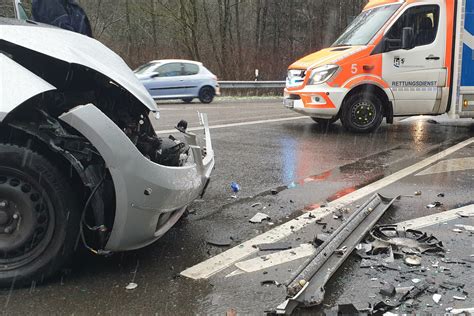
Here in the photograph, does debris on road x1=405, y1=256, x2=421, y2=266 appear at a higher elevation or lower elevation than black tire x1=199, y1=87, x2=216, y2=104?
lower

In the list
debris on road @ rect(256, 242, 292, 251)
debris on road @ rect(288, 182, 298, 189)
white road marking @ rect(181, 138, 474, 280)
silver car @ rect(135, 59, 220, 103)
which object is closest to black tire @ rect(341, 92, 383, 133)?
white road marking @ rect(181, 138, 474, 280)

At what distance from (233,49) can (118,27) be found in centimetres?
879

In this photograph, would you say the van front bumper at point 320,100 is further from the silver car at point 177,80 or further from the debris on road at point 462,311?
the silver car at point 177,80

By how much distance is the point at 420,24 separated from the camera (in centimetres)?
897

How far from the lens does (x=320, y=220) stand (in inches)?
168

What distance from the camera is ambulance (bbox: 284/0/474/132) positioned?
881 centimetres

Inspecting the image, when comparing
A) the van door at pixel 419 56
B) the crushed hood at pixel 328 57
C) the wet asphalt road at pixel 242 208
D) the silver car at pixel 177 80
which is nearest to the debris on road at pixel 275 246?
the wet asphalt road at pixel 242 208

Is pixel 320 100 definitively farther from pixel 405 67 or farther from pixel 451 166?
pixel 451 166

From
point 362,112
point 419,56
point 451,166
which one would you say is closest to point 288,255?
point 451,166

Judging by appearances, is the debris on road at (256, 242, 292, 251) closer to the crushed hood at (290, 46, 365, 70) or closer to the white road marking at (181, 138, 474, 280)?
the white road marking at (181, 138, 474, 280)

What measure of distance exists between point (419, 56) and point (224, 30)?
23646mm

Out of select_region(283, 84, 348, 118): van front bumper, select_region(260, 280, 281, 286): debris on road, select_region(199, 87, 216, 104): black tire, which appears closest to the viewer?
select_region(260, 280, 281, 286): debris on road

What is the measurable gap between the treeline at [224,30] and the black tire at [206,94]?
458 inches

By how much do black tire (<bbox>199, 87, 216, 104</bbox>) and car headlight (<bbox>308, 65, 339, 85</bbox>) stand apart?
8.72m
